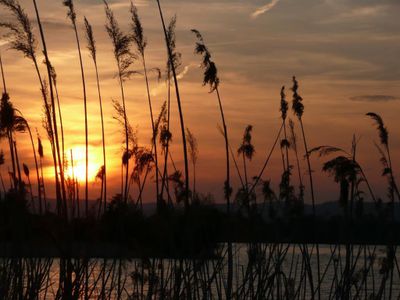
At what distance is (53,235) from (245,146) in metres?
3.14

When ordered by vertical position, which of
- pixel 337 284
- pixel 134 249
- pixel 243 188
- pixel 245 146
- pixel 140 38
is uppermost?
pixel 140 38

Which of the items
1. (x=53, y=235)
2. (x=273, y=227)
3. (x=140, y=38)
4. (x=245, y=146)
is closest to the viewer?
(x=53, y=235)

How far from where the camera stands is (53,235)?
4996 mm

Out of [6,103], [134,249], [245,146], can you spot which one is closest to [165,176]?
[134,249]

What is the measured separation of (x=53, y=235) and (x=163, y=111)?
6.35 feet

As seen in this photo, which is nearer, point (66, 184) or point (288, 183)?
point (66, 184)

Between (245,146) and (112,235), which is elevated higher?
(245,146)

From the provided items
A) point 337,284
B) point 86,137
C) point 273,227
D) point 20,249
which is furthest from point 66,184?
point 337,284

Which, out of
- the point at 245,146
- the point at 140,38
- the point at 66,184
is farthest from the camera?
the point at 245,146

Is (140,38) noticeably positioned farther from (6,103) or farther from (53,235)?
(53,235)

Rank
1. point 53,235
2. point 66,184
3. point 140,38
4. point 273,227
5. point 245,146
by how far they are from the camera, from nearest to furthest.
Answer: point 53,235 → point 273,227 → point 66,184 → point 140,38 → point 245,146

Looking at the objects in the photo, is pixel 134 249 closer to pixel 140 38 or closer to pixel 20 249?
pixel 20 249

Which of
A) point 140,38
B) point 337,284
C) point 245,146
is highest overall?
point 140,38

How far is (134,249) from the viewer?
5.73m
